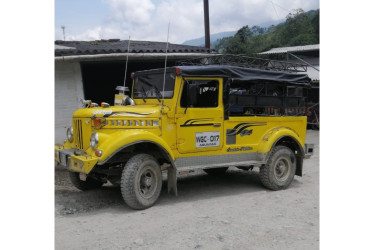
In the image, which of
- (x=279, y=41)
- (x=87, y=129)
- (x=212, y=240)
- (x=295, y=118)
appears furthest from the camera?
(x=279, y=41)

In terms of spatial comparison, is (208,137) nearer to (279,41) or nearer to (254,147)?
(254,147)

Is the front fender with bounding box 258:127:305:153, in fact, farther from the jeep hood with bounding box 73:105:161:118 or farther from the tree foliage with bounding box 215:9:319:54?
the tree foliage with bounding box 215:9:319:54

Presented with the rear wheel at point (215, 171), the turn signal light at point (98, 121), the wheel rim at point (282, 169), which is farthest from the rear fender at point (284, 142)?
the turn signal light at point (98, 121)

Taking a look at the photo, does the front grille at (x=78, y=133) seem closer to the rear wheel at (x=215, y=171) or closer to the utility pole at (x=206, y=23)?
the rear wheel at (x=215, y=171)

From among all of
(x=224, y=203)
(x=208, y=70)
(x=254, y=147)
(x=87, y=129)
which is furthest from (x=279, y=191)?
(x=87, y=129)

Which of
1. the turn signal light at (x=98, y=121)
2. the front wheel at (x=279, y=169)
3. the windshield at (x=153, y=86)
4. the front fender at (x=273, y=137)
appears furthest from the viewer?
the front wheel at (x=279, y=169)

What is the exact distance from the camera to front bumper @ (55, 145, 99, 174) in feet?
17.3

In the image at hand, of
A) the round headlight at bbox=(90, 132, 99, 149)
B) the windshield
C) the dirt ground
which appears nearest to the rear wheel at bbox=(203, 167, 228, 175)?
the dirt ground

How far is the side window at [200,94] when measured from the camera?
19.7ft

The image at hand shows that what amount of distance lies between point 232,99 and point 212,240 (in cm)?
287

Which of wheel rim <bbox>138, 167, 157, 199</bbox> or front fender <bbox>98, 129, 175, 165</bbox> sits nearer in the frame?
front fender <bbox>98, 129, 175, 165</bbox>

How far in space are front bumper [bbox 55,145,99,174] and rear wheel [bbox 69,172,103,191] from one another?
642 millimetres

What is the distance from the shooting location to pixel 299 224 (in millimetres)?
4992

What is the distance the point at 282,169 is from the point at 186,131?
89.0 inches
